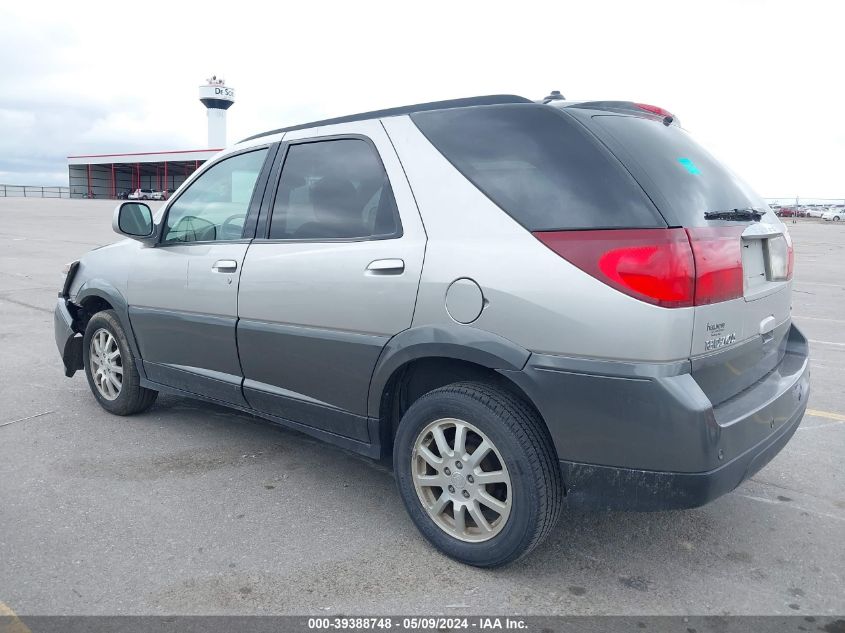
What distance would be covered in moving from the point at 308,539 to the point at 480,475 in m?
0.87

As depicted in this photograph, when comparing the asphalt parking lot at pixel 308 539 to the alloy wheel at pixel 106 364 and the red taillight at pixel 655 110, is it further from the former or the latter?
the red taillight at pixel 655 110

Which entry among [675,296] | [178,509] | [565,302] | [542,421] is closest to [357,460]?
[178,509]

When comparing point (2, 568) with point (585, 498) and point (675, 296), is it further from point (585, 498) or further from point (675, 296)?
point (675, 296)

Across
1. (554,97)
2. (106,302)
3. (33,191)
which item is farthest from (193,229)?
(33,191)

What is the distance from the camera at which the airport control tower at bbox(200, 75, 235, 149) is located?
7094 centimetres

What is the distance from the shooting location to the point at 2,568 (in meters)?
2.82

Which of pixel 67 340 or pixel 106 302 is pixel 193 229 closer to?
pixel 106 302

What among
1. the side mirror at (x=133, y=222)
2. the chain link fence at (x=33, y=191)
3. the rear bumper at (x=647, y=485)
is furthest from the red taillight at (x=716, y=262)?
the chain link fence at (x=33, y=191)

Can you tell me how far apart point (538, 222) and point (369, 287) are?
2.66 ft

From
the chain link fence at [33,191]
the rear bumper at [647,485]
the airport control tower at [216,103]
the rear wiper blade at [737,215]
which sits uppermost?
the airport control tower at [216,103]

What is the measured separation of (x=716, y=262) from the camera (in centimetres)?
→ 254

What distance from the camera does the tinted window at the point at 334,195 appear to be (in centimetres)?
316

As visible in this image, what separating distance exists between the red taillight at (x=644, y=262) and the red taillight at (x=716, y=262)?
0.15ft

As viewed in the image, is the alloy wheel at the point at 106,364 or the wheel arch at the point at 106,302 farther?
the alloy wheel at the point at 106,364
